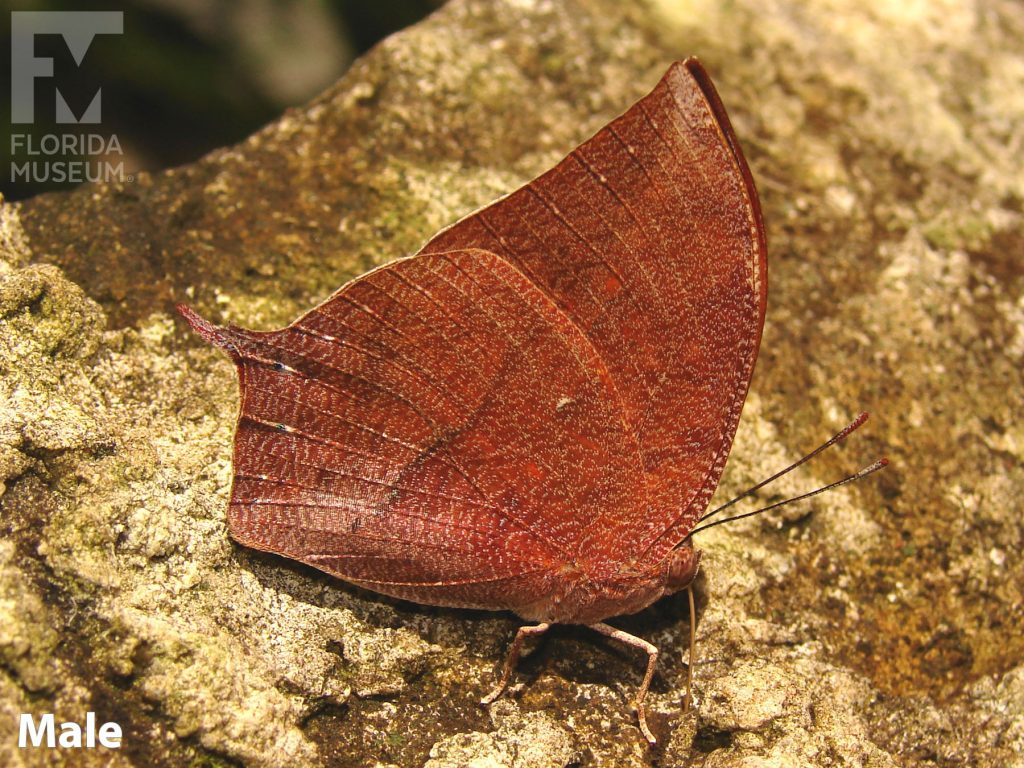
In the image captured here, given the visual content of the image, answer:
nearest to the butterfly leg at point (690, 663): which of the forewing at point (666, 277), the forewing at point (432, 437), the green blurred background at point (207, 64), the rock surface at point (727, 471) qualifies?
the rock surface at point (727, 471)

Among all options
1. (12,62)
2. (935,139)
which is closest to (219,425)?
(12,62)

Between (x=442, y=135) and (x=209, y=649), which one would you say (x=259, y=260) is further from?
(x=209, y=649)

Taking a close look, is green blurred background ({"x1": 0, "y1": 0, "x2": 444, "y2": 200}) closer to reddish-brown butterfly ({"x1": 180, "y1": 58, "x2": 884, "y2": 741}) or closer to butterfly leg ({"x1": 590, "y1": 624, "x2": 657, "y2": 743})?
reddish-brown butterfly ({"x1": 180, "y1": 58, "x2": 884, "y2": 741})

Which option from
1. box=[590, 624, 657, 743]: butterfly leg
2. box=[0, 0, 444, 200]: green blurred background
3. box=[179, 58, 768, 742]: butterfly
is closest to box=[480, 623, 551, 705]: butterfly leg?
box=[179, 58, 768, 742]: butterfly

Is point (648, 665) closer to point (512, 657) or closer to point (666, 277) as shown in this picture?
point (512, 657)

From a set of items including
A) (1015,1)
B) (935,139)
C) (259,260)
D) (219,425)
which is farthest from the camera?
(1015,1)

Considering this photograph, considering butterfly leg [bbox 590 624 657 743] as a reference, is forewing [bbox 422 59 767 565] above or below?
above

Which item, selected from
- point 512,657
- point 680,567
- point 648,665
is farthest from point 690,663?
point 512,657
